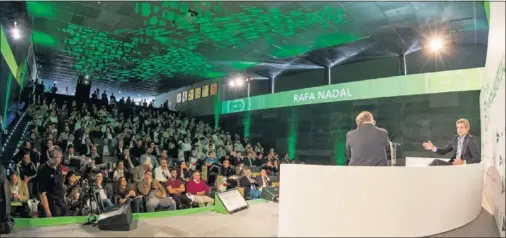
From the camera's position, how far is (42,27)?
24.2ft

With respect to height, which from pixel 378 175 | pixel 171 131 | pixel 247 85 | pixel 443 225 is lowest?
pixel 443 225

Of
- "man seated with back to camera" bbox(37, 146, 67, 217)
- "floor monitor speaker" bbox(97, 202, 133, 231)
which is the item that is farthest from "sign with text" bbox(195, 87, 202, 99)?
"floor monitor speaker" bbox(97, 202, 133, 231)

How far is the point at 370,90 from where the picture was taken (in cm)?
957

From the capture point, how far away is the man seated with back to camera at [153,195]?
18.2 feet

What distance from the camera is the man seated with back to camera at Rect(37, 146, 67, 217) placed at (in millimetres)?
4016

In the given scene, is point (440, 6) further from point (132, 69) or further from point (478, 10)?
point (132, 69)

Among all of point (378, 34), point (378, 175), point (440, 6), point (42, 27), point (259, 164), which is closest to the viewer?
point (378, 175)

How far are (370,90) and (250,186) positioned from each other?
455cm

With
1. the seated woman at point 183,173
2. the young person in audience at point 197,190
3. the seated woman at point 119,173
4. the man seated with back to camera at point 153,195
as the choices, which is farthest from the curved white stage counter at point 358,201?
the seated woman at point 183,173

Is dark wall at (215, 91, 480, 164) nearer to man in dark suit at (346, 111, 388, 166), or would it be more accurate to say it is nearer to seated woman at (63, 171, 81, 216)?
man in dark suit at (346, 111, 388, 166)

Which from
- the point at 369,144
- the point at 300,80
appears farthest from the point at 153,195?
the point at 300,80

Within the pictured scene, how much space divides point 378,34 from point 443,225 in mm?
6218

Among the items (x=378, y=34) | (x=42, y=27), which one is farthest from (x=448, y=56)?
(x=42, y=27)

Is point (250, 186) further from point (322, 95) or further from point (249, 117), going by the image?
point (249, 117)
